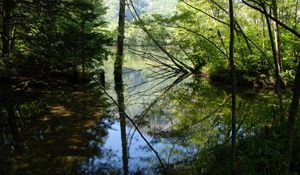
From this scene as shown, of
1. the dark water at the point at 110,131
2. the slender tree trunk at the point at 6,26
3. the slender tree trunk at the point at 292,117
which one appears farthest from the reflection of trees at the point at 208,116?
the slender tree trunk at the point at 6,26

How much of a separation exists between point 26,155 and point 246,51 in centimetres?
1004

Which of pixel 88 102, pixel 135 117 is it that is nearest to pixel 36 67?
pixel 88 102

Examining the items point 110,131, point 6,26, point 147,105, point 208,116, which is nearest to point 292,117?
point 208,116

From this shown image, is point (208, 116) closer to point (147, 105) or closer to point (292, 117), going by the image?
point (147, 105)

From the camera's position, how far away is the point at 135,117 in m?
7.70

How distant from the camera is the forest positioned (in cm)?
365

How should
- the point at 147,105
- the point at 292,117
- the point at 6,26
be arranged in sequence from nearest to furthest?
the point at 292,117 → the point at 147,105 → the point at 6,26

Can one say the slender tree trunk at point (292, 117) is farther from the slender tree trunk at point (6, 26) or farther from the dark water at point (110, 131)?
the slender tree trunk at point (6, 26)

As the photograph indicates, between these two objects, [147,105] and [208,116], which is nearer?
[208,116]

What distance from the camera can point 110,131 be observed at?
6.45 m

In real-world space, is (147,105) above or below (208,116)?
below

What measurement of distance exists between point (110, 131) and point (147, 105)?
9.08 ft

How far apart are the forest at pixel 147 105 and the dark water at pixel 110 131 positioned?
0.02 meters

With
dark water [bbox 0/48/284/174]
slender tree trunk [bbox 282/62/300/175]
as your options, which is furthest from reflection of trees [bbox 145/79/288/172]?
slender tree trunk [bbox 282/62/300/175]
